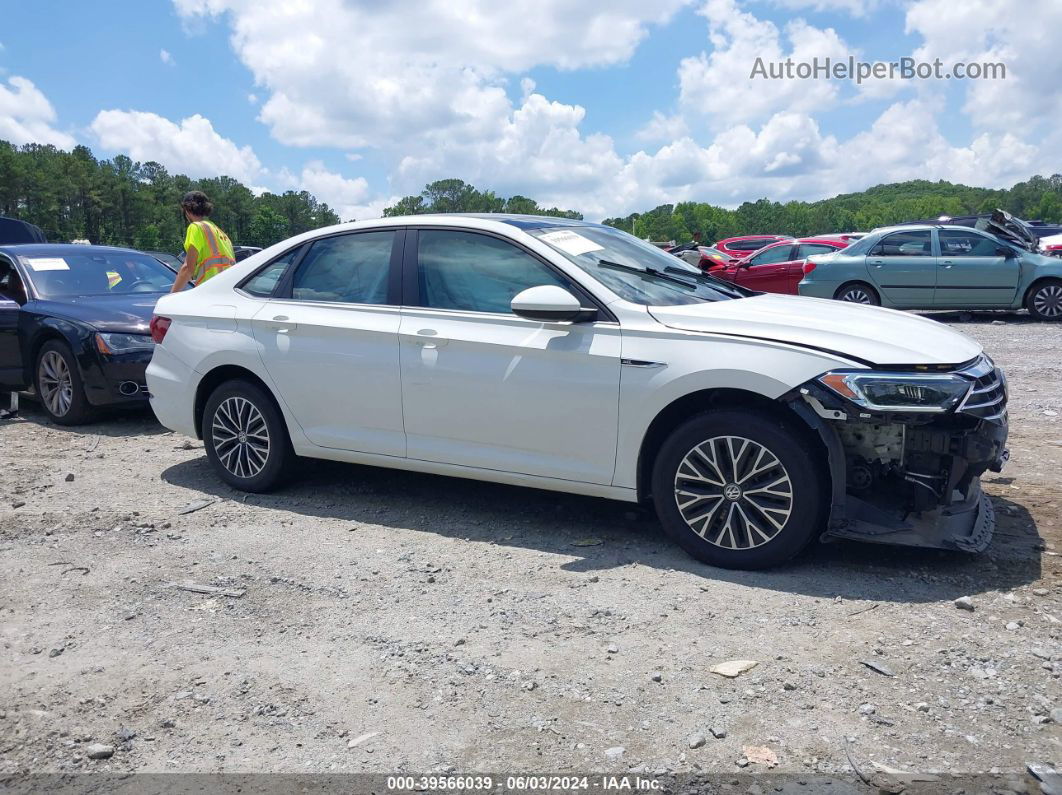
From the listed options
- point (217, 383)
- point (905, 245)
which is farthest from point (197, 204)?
point (905, 245)

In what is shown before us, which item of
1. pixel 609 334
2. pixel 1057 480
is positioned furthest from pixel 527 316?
pixel 1057 480

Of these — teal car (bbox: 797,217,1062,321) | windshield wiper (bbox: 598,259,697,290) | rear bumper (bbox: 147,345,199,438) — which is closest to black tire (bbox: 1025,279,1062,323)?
teal car (bbox: 797,217,1062,321)

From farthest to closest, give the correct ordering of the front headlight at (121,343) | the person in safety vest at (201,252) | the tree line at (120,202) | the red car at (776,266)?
the tree line at (120,202), the red car at (776,266), the person in safety vest at (201,252), the front headlight at (121,343)

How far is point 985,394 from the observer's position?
415cm

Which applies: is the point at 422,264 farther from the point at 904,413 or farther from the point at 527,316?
the point at 904,413

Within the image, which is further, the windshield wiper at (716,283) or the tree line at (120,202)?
the tree line at (120,202)

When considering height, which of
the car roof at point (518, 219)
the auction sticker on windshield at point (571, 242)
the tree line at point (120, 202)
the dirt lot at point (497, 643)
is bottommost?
the dirt lot at point (497, 643)

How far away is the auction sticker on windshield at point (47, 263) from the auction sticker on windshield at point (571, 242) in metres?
5.93

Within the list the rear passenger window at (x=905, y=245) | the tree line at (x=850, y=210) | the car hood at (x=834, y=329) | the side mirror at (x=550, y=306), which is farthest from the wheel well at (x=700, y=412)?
the tree line at (x=850, y=210)

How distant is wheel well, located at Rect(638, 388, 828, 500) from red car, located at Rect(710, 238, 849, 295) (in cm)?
1405

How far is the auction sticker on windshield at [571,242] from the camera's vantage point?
503 centimetres

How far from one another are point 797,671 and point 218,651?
7.26ft

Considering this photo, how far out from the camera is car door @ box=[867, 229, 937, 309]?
15.2m

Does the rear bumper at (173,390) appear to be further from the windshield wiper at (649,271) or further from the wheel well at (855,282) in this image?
the wheel well at (855,282)
